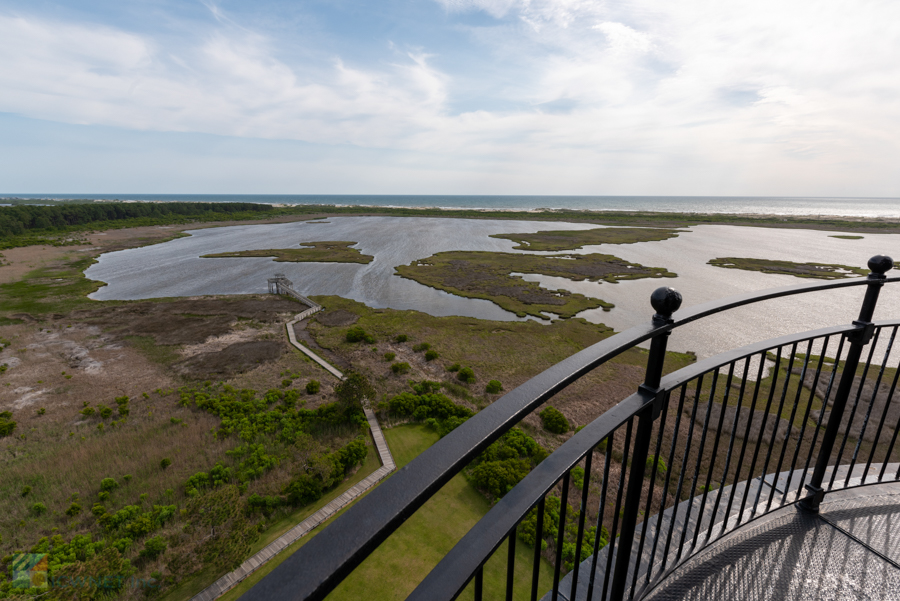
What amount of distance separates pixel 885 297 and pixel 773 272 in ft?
35.5

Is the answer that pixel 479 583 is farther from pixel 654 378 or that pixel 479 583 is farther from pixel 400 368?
pixel 400 368

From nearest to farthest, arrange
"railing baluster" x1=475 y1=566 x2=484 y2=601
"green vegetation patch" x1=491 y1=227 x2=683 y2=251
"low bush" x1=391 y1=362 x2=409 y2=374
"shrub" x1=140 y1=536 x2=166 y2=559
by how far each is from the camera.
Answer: "railing baluster" x1=475 y1=566 x2=484 y2=601
"shrub" x1=140 y1=536 x2=166 y2=559
"low bush" x1=391 y1=362 x2=409 y2=374
"green vegetation patch" x1=491 y1=227 x2=683 y2=251

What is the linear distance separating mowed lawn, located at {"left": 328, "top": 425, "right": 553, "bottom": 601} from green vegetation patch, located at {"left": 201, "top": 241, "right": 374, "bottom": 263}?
44909mm

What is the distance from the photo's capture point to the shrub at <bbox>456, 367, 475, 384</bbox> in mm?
19672

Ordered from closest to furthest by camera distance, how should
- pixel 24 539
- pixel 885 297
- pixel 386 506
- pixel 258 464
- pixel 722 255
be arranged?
pixel 386 506
pixel 24 539
pixel 258 464
pixel 885 297
pixel 722 255

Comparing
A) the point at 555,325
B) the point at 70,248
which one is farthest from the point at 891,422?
the point at 70,248

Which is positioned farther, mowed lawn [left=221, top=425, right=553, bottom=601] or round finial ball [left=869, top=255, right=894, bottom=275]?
mowed lawn [left=221, top=425, right=553, bottom=601]

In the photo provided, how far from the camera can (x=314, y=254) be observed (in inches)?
2312

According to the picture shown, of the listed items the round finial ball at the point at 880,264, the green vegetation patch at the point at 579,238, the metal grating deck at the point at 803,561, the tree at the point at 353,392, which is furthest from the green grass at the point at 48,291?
Answer: the green vegetation patch at the point at 579,238

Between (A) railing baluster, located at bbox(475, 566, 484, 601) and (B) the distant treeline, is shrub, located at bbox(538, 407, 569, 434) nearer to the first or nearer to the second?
(A) railing baluster, located at bbox(475, 566, 484, 601)

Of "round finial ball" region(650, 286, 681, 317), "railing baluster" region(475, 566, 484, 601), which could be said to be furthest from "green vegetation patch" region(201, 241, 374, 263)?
"railing baluster" region(475, 566, 484, 601)

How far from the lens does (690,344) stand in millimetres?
24406

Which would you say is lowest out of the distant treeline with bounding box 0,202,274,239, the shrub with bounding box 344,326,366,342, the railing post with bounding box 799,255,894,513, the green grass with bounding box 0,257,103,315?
the green grass with bounding box 0,257,103,315

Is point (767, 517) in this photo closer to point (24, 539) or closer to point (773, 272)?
point (24, 539)
